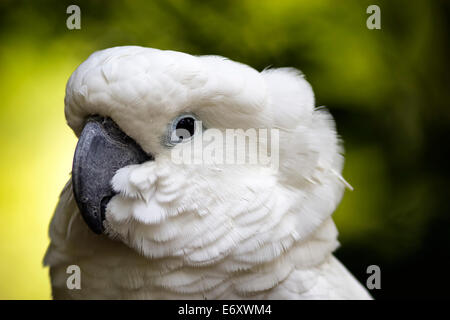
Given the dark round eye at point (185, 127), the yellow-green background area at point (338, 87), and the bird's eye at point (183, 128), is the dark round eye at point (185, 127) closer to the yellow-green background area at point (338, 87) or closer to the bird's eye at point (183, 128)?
the bird's eye at point (183, 128)

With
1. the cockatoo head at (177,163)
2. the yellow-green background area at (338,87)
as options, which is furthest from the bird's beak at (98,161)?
the yellow-green background area at (338,87)

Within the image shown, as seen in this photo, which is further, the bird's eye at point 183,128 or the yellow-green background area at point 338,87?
the yellow-green background area at point 338,87

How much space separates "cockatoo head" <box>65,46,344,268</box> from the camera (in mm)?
938

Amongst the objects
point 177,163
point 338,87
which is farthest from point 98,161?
point 338,87

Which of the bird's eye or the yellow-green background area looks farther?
the yellow-green background area

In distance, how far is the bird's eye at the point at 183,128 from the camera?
98 centimetres

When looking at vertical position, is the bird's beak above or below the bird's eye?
below

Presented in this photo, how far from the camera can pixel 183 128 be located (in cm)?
100

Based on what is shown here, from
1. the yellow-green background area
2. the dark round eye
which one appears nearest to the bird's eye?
the dark round eye

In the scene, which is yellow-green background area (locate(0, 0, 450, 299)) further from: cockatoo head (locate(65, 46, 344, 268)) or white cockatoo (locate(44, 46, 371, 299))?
cockatoo head (locate(65, 46, 344, 268))

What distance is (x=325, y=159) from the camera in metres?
1.15

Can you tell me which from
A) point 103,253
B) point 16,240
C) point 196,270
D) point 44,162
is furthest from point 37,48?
point 196,270

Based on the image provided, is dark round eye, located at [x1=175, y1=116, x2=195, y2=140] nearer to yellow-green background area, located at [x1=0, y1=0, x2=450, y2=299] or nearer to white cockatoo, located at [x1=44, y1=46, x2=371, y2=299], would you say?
white cockatoo, located at [x1=44, y1=46, x2=371, y2=299]

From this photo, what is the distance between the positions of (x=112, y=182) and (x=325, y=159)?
1.89 ft
